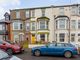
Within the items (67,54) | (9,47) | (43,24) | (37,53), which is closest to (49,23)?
(43,24)

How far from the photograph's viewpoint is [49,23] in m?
33.8

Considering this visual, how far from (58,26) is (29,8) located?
734 cm

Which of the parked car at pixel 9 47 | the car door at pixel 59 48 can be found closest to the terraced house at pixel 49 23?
the parked car at pixel 9 47

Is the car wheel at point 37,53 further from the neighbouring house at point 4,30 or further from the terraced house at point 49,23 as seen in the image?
the neighbouring house at point 4,30

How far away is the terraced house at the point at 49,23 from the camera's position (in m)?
32.4

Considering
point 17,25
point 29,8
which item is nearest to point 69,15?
point 29,8

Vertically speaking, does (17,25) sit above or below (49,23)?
below

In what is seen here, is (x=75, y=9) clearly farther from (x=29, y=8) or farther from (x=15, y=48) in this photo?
(x=15, y=48)

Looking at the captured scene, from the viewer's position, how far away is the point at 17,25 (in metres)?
37.5

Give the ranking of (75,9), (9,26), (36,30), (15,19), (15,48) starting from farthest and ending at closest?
(9,26)
(15,19)
(36,30)
(75,9)
(15,48)

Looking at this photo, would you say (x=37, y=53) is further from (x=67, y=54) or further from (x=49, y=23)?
(x=49, y=23)

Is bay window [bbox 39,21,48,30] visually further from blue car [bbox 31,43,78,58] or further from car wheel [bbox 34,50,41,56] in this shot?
car wheel [bbox 34,50,41,56]

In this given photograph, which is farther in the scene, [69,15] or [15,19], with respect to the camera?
[15,19]

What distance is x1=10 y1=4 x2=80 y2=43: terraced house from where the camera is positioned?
106 feet
